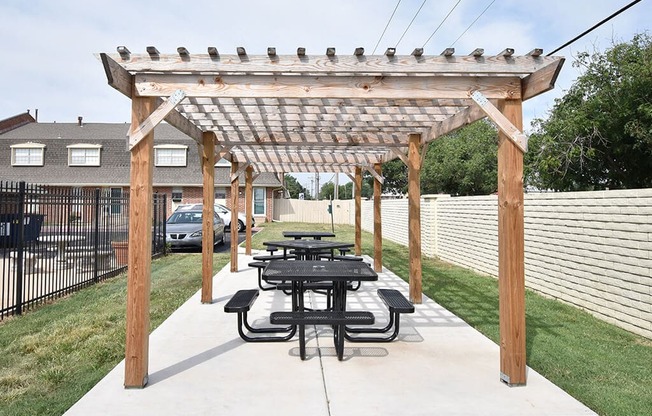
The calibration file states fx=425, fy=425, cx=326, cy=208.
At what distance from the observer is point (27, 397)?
3.36 meters

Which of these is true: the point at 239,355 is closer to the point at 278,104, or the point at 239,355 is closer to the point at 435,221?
the point at 278,104

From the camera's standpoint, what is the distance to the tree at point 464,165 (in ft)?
107

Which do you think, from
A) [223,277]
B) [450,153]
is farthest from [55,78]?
[450,153]

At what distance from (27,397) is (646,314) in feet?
20.9

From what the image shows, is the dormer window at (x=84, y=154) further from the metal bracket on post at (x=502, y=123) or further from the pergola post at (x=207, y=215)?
the metal bracket on post at (x=502, y=123)

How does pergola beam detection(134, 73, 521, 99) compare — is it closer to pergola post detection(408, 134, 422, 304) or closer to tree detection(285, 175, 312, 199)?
pergola post detection(408, 134, 422, 304)

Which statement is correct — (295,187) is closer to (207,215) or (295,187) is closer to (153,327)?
(207,215)

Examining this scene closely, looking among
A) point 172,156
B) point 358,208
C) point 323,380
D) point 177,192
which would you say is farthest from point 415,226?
point 172,156

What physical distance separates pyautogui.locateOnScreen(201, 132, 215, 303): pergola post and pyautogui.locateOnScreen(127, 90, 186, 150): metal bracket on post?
3.13 m

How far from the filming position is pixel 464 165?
33.1m

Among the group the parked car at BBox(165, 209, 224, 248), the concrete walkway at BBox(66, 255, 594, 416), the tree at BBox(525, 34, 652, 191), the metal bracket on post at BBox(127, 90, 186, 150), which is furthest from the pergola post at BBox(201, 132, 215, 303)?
the tree at BBox(525, 34, 652, 191)

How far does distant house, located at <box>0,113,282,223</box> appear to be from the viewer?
87.9 ft

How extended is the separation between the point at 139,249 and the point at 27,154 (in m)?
29.9

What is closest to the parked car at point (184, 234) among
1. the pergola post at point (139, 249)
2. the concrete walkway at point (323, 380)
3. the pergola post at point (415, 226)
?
the pergola post at point (415, 226)
